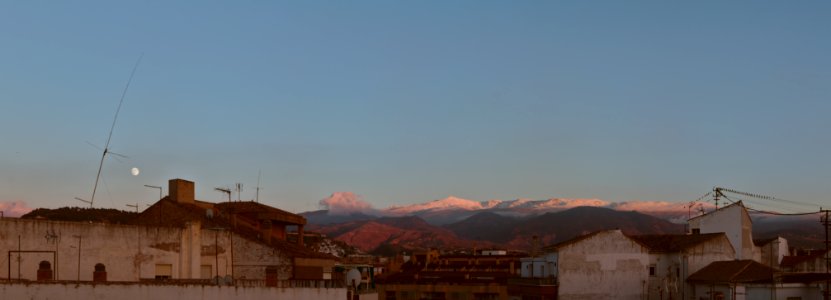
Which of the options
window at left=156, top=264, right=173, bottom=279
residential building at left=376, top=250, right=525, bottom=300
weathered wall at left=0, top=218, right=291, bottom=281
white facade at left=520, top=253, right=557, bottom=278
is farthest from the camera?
residential building at left=376, top=250, right=525, bottom=300

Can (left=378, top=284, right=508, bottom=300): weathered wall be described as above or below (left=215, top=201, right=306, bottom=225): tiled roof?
below

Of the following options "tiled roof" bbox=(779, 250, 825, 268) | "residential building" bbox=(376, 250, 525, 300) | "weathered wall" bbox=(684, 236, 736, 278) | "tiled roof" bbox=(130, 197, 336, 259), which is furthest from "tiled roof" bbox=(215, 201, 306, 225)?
"tiled roof" bbox=(779, 250, 825, 268)

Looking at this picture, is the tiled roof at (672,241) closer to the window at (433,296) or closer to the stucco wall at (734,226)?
the stucco wall at (734,226)

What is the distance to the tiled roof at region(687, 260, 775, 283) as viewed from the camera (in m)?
54.9

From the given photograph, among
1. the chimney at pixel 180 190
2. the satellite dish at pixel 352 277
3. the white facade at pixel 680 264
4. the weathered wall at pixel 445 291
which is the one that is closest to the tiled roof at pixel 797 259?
the white facade at pixel 680 264

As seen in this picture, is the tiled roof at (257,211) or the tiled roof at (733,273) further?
the tiled roof at (733,273)

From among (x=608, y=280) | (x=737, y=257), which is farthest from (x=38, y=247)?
(x=737, y=257)

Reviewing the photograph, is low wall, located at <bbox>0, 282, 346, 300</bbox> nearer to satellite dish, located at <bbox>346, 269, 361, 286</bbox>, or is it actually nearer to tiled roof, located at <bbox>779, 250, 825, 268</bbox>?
satellite dish, located at <bbox>346, 269, 361, 286</bbox>

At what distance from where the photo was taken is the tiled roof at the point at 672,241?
65062mm

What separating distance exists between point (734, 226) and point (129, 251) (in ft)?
168

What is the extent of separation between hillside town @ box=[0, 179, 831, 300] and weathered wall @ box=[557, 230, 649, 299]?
7cm

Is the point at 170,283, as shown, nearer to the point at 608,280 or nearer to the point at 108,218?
the point at 108,218

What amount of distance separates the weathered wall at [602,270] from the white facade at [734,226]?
10.4 metres

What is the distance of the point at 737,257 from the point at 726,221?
Answer: 3913 millimetres
